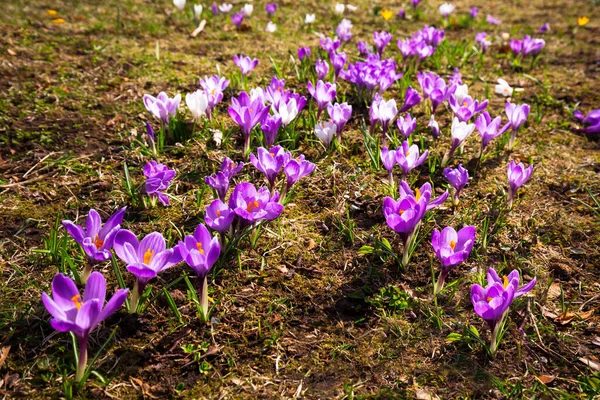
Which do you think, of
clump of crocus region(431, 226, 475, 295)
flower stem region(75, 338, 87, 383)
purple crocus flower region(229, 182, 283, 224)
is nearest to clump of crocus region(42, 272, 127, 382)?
flower stem region(75, 338, 87, 383)

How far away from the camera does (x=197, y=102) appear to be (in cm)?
292

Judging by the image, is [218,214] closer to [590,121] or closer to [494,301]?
[494,301]

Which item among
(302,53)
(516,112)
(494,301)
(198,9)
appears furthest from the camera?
(198,9)

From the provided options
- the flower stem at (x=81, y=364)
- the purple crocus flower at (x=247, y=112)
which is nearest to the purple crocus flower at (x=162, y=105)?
the purple crocus flower at (x=247, y=112)

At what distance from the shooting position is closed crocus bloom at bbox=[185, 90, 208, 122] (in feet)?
9.51

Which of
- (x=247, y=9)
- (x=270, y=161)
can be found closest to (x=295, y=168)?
(x=270, y=161)

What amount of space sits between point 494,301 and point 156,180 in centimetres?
145

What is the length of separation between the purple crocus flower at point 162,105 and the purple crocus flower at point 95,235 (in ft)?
3.36

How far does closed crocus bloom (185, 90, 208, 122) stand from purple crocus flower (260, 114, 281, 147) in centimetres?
42

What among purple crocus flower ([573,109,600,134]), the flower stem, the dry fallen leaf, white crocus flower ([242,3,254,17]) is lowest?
the dry fallen leaf

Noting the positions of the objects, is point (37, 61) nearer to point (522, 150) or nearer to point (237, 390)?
point (237, 390)

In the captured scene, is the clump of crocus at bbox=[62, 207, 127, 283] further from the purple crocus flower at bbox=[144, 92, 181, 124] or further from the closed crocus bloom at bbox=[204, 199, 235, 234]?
the purple crocus flower at bbox=[144, 92, 181, 124]

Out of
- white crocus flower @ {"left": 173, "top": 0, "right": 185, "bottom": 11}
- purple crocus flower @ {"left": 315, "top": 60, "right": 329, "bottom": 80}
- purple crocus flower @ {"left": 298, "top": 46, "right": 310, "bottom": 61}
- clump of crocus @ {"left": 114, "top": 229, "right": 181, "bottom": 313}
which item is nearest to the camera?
clump of crocus @ {"left": 114, "top": 229, "right": 181, "bottom": 313}

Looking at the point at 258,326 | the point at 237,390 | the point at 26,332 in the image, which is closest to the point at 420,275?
the point at 258,326
